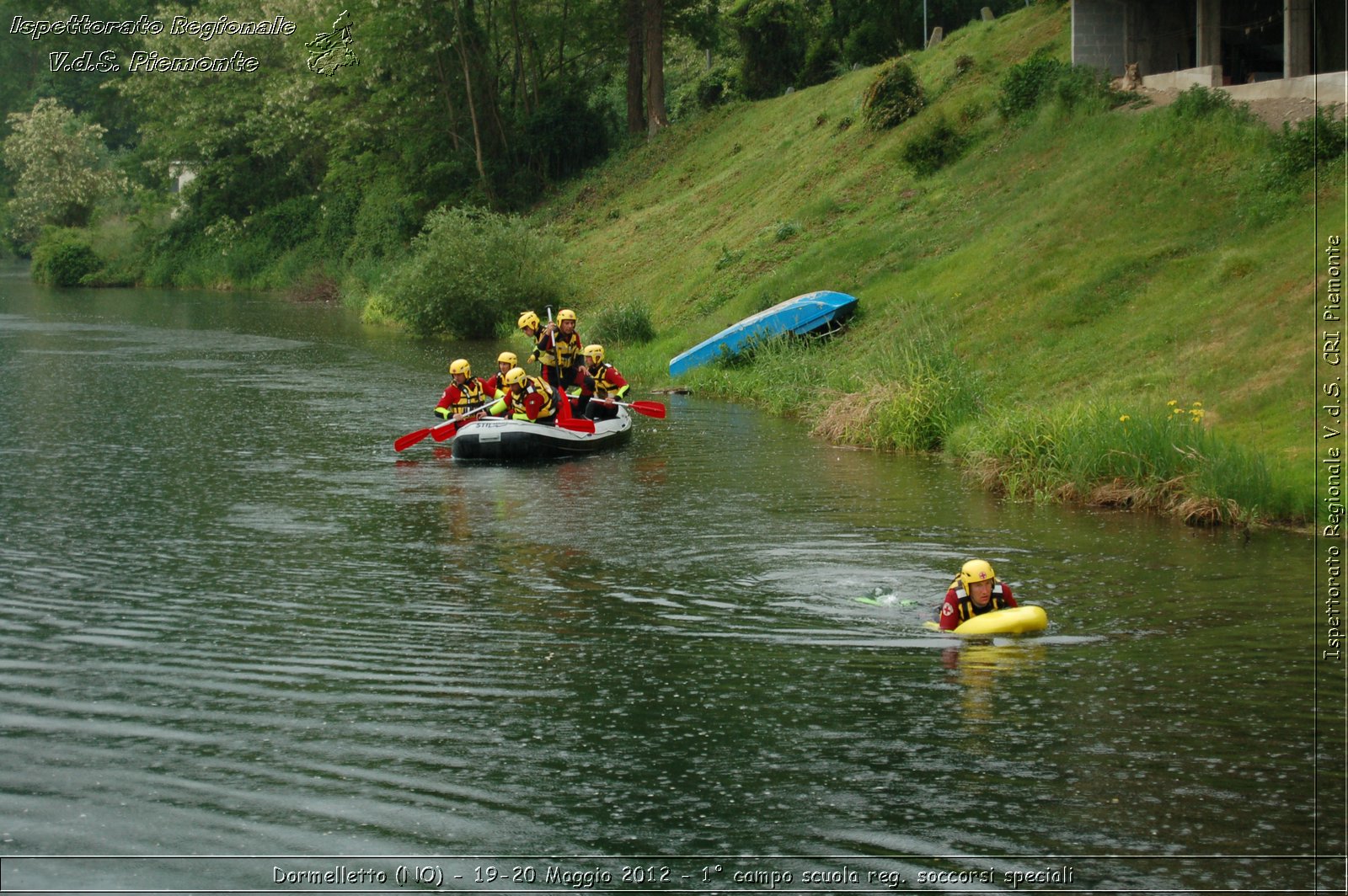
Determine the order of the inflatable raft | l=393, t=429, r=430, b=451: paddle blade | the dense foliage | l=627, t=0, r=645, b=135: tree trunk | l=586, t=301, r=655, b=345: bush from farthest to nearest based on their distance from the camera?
l=627, t=0, r=645, b=135: tree trunk → the dense foliage → l=586, t=301, r=655, b=345: bush → l=393, t=429, r=430, b=451: paddle blade → the inflatable raft

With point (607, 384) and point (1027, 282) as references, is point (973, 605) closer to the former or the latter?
point (607, 384)

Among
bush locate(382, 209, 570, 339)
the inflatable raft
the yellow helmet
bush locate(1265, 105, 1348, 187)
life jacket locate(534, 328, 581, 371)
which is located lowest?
the yellow helmet

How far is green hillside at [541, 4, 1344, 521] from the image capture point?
1759 cm

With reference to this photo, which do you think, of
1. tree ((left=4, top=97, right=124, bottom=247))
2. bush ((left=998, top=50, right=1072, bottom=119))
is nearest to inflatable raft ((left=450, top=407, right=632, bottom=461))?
bush ((left=998, top=50, right=1072, bottom=119))

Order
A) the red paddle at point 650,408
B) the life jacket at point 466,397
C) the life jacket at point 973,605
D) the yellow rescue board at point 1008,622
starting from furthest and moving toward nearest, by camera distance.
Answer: the red paddle at point 650,408 < the life jacket at point 466,397 < the life jacket at point 973,605 < the yellow rescue board at point 1008,622

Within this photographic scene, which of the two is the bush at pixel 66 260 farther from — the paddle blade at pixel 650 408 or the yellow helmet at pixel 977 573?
the yellow helmet at pixel 977 573

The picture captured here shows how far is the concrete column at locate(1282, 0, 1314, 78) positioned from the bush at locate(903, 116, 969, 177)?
875cm

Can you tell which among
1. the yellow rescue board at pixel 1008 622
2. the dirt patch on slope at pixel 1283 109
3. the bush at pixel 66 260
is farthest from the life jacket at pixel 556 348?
the bush at pixel 66 260

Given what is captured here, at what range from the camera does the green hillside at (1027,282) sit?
1759 centimetres

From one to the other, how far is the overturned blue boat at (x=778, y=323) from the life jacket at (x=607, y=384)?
6.04 m

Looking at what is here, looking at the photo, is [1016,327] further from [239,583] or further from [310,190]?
[310,190]

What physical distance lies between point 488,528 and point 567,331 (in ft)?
24.1

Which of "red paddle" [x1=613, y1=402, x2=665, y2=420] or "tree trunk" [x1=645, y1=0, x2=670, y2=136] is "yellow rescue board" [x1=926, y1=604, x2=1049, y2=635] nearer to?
"red paddle" [x1=613, y1=402, x2=665, y2=420]

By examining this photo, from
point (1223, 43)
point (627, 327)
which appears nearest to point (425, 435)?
point (627, 327)
